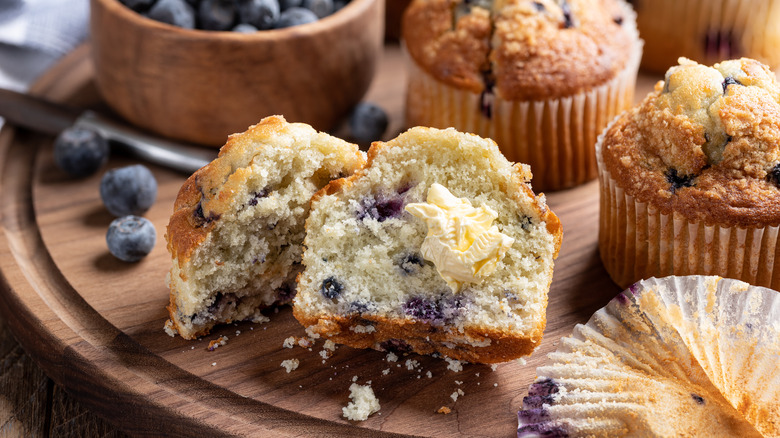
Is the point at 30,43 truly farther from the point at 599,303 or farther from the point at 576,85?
the point at 599,303

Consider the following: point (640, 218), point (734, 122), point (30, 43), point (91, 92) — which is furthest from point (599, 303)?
point (30, 43)

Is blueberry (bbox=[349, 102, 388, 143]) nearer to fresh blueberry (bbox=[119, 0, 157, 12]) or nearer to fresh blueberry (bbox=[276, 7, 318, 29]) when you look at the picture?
fresh blueberry (bbox=[276, 7, 318, 29])

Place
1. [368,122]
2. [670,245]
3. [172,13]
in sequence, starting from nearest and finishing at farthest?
[670,245]
[172,13]
[368,122]

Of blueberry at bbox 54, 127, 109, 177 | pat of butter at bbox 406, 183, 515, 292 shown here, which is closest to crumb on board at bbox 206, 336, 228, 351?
pat of butter at bbox 406, 183, 515, 292

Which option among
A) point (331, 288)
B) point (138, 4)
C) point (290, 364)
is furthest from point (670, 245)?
point (138, 4)

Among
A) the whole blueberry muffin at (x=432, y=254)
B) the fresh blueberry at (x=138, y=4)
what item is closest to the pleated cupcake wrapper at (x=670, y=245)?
the whole blueberry muffin at (x=432, y=254)

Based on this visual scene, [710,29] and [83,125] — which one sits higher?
[710,29]

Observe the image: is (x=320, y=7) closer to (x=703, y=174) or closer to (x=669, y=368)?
(x=703, y=174)

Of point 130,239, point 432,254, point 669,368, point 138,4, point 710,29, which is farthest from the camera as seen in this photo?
point 710,29
